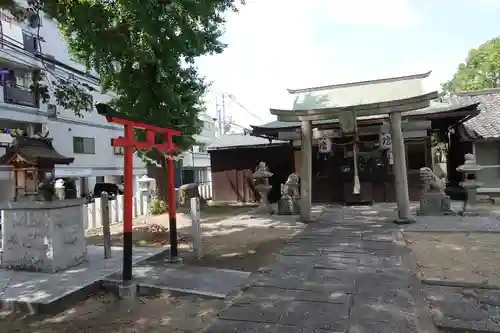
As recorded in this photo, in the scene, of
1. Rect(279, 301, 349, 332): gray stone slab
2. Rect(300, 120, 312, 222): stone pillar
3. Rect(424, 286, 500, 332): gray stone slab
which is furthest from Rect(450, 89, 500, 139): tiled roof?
Rect(279, 301, 349, 332): gray stone slab

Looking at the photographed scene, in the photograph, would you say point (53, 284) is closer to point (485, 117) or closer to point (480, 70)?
point (485, 117)

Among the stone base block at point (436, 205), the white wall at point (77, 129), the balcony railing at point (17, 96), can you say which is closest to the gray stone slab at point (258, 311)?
the stone base block at point (436, 205)

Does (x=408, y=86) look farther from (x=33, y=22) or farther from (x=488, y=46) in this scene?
(x=488, y=46)

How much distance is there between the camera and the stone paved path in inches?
155

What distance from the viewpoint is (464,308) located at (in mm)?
4238

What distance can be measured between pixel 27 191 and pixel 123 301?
9.85 feet

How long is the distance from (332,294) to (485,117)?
14.2 m

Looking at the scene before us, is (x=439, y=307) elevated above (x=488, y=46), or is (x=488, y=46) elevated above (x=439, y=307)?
(x=488, y=46)

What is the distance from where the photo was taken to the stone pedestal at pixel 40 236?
611 cm

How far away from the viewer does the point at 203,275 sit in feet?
18.9

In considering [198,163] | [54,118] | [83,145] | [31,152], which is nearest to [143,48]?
[31,152]

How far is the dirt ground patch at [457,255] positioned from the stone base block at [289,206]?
4.22m

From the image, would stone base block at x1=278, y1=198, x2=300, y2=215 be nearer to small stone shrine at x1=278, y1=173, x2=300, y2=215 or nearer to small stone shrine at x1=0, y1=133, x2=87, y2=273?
small stone shrine at x1=278, y1=173, x2=300, y2=215

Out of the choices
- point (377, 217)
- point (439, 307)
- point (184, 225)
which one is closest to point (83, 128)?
point (184, 225)
